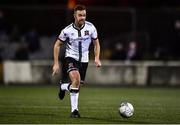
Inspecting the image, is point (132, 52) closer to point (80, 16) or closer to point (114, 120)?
point (80, 16)

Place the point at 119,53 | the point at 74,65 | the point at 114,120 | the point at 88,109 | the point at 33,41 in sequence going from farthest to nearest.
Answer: the point at 119,53 < the point at 33,41 < the point at 88,109 < the point at 74,65 < the point at 114,120

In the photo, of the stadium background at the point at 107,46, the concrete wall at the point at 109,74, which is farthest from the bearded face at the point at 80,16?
the concrete wall at the point at 109,74

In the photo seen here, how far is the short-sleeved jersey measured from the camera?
15242mm

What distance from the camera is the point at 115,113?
15922mm

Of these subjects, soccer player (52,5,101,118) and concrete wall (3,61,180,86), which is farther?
concrete wall (3,61,180,86)

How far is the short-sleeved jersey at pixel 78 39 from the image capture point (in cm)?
1524

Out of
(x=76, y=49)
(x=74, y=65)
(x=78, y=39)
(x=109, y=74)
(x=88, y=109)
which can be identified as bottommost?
(x=109, y=74)

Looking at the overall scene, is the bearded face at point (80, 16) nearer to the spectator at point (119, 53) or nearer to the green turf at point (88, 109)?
the green turf at point (88, 109)

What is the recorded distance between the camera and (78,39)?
50.3 feet

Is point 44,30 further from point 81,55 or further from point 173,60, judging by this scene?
point 81,55

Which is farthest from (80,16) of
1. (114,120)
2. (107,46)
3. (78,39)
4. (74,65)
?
(107,46)

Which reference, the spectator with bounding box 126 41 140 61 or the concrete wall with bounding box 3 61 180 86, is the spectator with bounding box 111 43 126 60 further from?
the concrete wall with bounding box 3 61 180 86

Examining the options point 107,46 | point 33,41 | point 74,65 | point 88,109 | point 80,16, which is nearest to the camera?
point 80,16

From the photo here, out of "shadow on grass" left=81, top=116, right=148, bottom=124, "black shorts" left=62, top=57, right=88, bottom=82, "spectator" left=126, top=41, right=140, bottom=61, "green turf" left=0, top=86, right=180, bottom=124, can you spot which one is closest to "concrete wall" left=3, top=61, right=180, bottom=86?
"spectator" left=126, top=41, right=140, bottom=61
